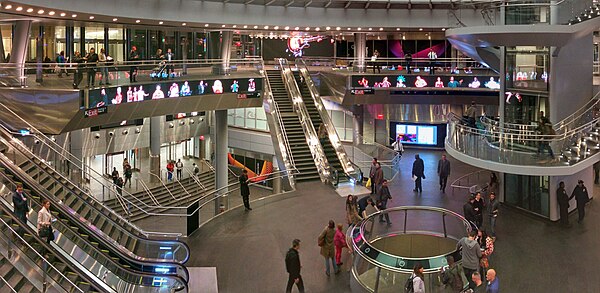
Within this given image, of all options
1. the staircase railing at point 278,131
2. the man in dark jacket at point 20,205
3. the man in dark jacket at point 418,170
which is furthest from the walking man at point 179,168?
the man in dark jacket at point 20,205

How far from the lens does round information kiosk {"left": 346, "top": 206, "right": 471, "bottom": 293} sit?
13195mm

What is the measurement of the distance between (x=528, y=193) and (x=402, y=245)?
557cm

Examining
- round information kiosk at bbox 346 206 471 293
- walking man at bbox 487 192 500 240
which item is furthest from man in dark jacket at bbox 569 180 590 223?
round information kiosk at bbox 346 206 471 293

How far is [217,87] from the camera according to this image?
2756cm

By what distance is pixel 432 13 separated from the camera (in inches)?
1371

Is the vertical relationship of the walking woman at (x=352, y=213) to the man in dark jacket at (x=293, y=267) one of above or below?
above

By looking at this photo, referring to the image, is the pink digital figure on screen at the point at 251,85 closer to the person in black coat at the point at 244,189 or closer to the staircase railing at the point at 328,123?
the staircase railing at the point at 328,123

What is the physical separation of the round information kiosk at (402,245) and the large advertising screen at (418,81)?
15613mm

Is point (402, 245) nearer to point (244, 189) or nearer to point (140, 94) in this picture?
point (244, 189)

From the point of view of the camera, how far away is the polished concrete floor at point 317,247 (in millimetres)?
14461

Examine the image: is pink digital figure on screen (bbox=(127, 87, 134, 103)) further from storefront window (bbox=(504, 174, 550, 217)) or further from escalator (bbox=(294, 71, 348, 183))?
storefront window (bbox=(504, 174, 550, 217))

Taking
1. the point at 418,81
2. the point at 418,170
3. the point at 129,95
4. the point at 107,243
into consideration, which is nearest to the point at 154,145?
the point at 129,95

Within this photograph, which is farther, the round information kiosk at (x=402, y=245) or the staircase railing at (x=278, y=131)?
the staircase railing at (x=278, y=131)

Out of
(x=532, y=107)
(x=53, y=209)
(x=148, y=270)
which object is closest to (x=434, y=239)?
(x=532, y=107)
